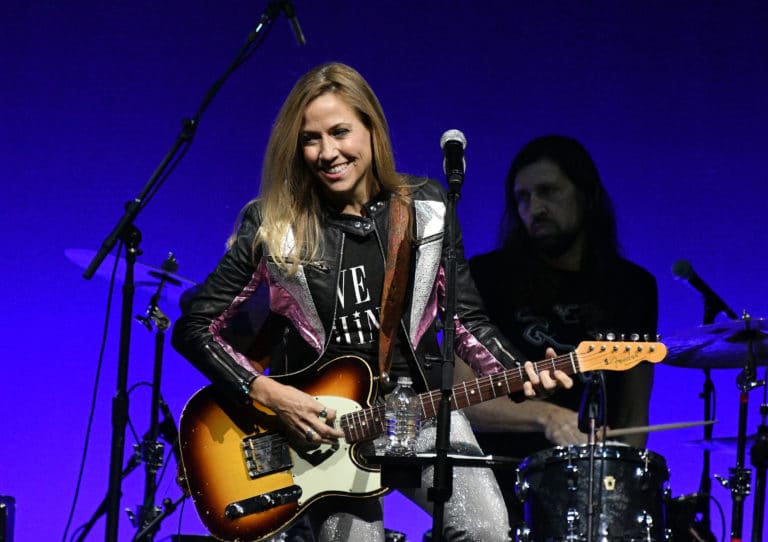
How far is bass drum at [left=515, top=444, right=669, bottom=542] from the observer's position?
13.0ft

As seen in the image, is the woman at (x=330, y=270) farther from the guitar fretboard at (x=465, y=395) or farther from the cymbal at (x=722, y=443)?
the cymbal at (x=722, y=443)

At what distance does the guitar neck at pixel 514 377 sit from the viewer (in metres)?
3.72

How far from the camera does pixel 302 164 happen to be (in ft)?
14.0

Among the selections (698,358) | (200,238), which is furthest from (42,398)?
(698,358)

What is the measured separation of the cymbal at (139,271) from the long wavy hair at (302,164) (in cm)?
160

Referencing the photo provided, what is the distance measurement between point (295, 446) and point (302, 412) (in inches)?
6.8

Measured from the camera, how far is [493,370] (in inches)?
154

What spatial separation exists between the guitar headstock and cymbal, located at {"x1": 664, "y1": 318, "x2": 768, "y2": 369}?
1179mm

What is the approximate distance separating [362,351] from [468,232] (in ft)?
8.29

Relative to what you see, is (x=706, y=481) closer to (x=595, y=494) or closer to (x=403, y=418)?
(x=595, y=494)

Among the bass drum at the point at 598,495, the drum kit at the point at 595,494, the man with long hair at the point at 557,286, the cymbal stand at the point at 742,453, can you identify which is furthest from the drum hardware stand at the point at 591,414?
the cymbal stand at the point at 742,453

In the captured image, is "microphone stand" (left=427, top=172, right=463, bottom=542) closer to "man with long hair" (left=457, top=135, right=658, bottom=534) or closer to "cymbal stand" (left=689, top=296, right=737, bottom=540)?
"man with long hair" (left=457, top=135, right=658, bottom=534)

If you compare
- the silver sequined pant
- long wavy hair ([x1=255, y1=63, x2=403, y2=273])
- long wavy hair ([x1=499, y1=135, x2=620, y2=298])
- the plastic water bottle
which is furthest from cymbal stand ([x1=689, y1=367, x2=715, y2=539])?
long wavy hair ([x1=255, y1=63, x2=403, y2=273])

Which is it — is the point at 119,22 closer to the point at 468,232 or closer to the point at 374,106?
the point at 468,232
